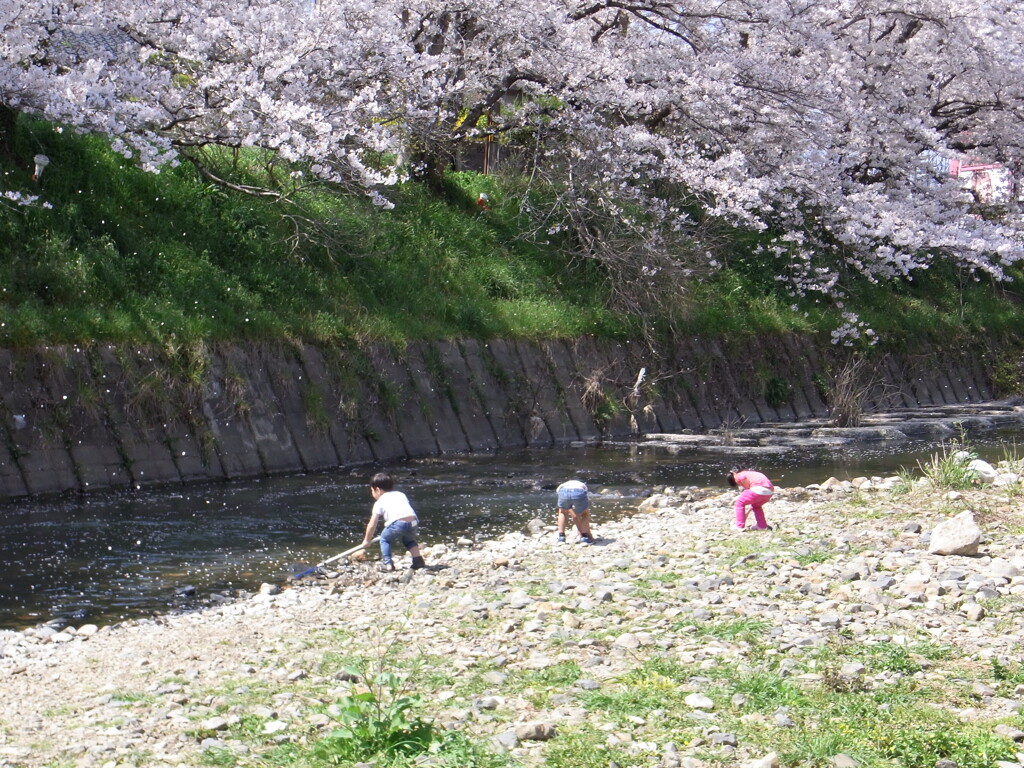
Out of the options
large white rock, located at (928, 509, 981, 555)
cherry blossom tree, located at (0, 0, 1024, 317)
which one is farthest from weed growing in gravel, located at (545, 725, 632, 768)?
cherry blossom tree, located at (0, 0, 1024, 317)

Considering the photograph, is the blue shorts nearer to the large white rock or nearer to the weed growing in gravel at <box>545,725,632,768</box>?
the large white rock

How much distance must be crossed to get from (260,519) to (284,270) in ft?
24.2

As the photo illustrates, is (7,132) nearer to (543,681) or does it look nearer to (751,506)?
(751,506)

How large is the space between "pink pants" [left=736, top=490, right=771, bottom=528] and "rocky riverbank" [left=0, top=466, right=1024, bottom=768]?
950mm

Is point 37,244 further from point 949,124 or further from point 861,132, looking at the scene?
point 949,124

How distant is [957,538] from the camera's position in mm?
9555

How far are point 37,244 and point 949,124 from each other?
24.1 metres

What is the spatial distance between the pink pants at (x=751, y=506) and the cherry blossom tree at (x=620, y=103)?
8.74 m

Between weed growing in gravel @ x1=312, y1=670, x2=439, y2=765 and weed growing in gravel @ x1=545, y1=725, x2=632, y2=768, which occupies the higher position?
weed growing in gravel @ x1=312, y1=670, x2=439, y2=765

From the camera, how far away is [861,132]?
2773 centimetres

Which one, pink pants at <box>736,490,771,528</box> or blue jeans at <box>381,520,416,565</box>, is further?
pink pants at <box>736,490,771,528</box>

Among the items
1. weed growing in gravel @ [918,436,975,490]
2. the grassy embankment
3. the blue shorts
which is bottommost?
weed growing in gravel @ [918,436,975,490]

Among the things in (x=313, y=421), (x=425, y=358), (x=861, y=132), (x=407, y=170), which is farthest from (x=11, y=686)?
(x=861, y=132)

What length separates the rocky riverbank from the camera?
546 centimetres
